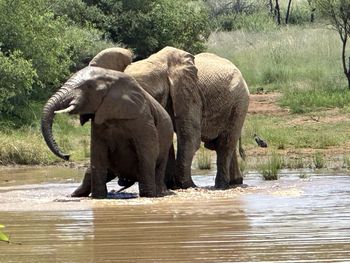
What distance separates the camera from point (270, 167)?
18.5m

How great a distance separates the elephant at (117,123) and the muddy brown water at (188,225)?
0.40 m

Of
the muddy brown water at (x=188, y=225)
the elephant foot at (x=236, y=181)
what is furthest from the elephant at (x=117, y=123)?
the elephant foot at (x=236, y=181)

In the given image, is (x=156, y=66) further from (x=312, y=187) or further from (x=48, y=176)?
(x=48, y=176)

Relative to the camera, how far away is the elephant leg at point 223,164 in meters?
17.3

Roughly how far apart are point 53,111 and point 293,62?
23.9 m

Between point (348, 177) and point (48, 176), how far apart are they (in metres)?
4.93

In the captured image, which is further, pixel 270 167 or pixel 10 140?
pixel 10 140

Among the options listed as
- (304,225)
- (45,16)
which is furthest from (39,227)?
(45,16)

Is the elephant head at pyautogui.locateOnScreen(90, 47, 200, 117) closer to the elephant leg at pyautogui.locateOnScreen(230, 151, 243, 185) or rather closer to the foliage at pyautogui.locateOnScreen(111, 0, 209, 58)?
the elephant leg at pyautogui.locateOnScreen(230, 151, 243, 185)

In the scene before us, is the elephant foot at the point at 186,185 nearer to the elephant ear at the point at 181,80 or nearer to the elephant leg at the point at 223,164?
the elephant leg at the point at 223,164

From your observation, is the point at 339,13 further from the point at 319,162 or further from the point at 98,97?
the point at 98,97

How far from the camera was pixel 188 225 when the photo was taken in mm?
12109

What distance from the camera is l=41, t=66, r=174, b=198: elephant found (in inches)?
567

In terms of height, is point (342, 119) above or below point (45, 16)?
below
